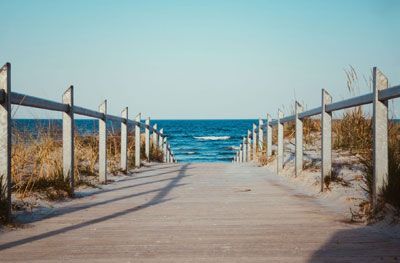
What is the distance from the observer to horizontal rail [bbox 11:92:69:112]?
13.1ft

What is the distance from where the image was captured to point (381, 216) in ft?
11.8

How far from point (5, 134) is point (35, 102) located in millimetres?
806

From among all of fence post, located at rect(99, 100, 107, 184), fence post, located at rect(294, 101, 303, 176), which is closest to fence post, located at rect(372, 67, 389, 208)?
fence post, located at rect(294, 101, 303, 176)

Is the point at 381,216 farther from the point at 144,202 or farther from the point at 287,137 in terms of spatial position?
the point at 287,137

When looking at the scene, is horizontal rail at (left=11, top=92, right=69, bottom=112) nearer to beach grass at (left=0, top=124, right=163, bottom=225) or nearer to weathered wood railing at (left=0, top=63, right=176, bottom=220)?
weathered wood railing at (left=0, top=63, right=176, bottom=220)

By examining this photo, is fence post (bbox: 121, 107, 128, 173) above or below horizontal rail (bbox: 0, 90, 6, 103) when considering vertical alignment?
below

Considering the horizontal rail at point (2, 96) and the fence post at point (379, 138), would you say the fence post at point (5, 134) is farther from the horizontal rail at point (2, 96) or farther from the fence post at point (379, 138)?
the fence post at point (379, 138)

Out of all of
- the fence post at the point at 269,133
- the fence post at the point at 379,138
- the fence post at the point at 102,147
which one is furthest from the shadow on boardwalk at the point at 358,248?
the fence post at the point at 269,133

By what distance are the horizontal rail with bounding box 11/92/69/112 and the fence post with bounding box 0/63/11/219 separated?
0.56 ft

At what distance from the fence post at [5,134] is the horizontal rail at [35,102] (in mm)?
172

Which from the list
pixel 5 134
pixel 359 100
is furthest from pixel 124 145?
pixel 359 100

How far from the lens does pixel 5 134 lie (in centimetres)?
369

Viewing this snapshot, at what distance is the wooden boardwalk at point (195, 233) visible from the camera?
8.99 ft

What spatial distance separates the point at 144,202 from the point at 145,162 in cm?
717
